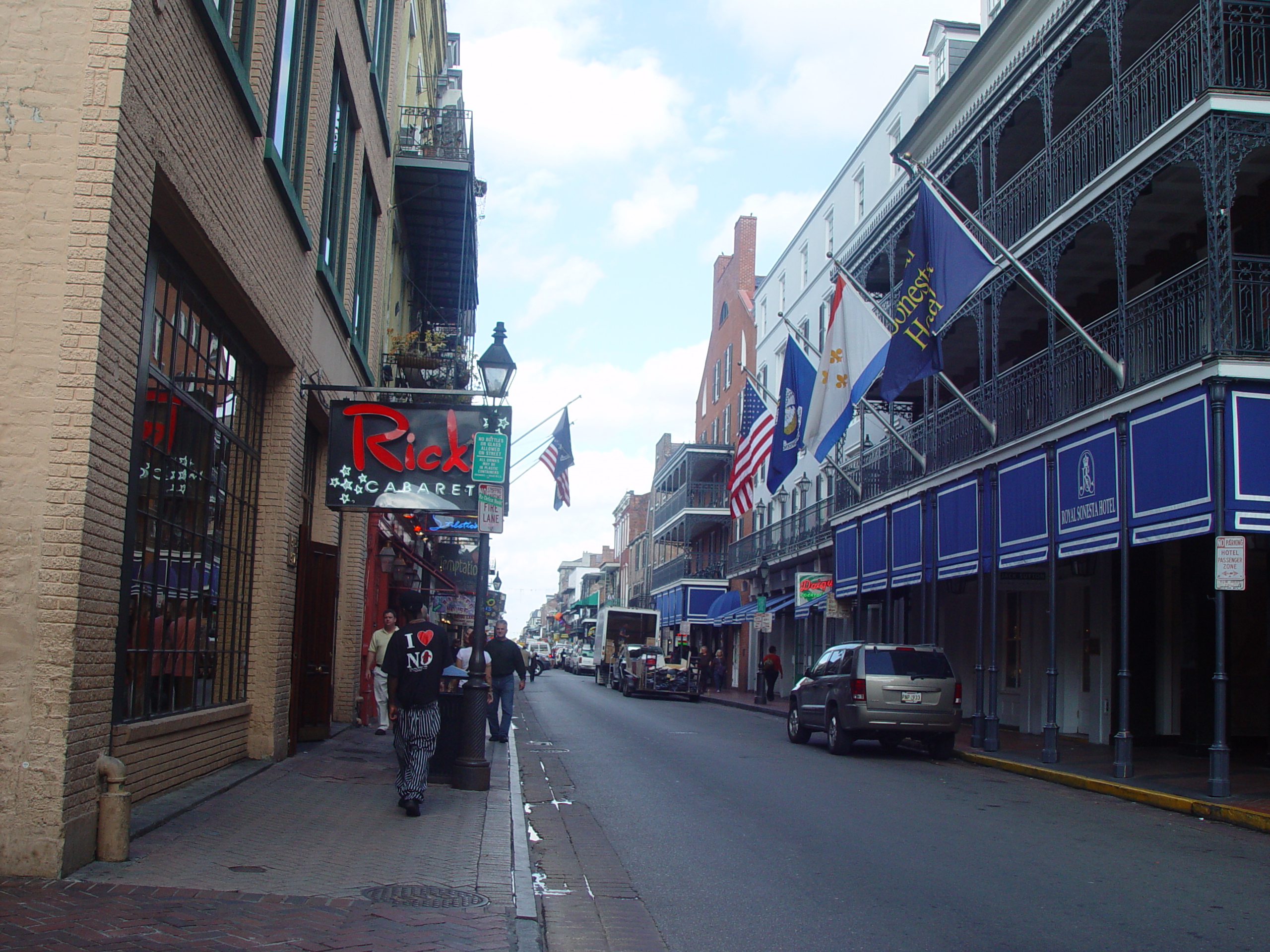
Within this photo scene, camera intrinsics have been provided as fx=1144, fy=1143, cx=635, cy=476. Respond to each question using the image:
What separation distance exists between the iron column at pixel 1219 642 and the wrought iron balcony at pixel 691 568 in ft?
Result: 124

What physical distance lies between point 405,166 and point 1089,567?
1410 centimetres

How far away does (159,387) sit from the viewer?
8.85 metres

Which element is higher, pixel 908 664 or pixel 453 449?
pixel 453 449

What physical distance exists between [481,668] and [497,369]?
306cm

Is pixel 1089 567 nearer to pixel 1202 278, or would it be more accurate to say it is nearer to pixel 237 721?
pixel 1202 278

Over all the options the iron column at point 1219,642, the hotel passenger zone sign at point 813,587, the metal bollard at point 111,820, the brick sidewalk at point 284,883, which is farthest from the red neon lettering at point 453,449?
the hotel passenger zone sign at point 813,587

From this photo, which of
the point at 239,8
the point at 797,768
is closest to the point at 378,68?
the point at 239,8

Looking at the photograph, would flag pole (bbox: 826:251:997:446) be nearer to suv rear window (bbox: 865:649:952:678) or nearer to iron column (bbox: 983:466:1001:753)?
iron column (bbox: 983:466:1001:753)

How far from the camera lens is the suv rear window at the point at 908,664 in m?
17.2

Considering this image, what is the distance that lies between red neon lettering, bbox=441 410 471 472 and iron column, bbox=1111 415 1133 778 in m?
8.19

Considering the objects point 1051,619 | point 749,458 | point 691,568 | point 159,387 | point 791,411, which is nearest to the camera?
point 159,387

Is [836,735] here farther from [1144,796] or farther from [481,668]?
[481,668]

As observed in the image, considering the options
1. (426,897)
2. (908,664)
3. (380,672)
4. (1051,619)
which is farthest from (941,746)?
(426,897)

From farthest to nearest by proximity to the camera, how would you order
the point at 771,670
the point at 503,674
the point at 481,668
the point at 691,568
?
the point at 691,568, the point at 771,670, the point at 503,674, the point at 481,668
